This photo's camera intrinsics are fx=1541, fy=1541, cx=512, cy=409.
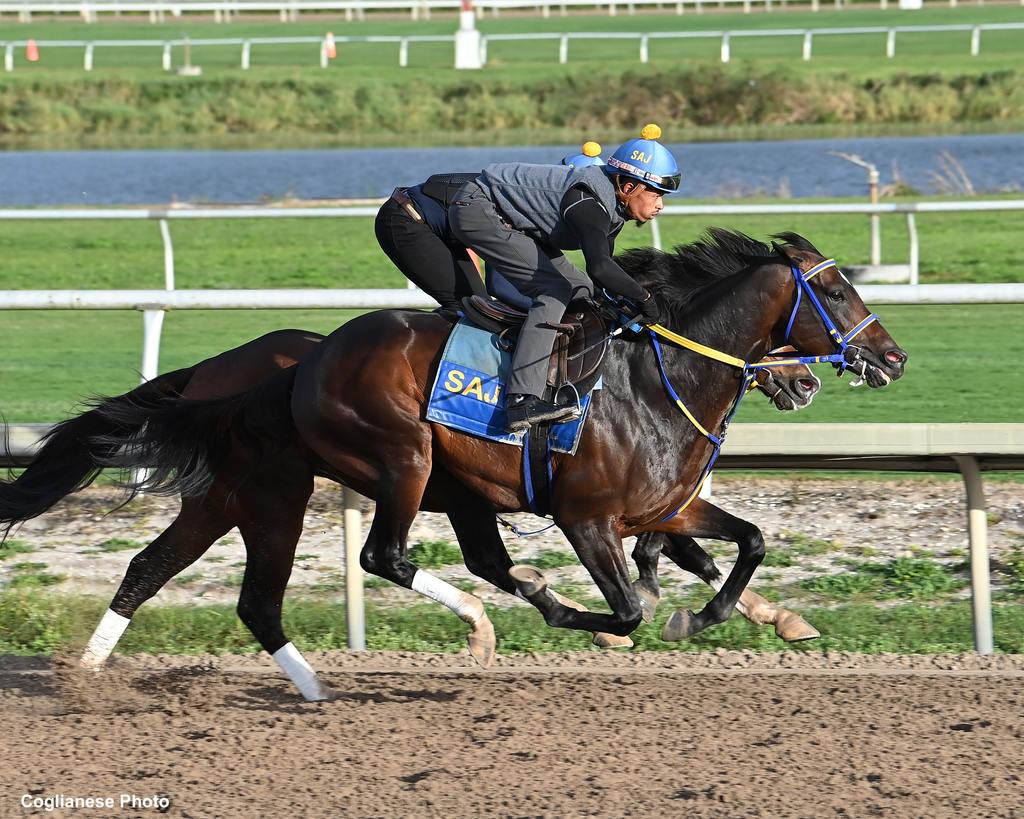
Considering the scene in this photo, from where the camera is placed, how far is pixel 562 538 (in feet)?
21.8

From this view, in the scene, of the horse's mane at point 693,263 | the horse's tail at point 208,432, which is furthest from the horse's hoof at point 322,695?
the horse's mane at point 693,263

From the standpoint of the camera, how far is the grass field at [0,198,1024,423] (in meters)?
8.28

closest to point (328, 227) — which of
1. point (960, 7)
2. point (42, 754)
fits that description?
point (42, 754)

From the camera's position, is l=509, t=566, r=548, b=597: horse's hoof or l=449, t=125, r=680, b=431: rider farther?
l=509, t=566, r=548, b=597: horse's hoof

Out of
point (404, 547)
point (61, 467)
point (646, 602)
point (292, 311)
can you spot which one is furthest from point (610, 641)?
point (292, 311)

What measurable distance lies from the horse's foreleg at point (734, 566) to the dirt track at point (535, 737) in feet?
0.59

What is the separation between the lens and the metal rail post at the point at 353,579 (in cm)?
516

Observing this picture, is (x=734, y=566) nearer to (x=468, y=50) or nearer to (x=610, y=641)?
(x=610, y=641)

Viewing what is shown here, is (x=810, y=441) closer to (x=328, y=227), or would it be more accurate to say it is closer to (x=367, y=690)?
(x=367, y=690)

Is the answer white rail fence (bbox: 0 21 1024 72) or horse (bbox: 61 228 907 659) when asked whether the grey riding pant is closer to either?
horse (bbox: 61 228 907 659)

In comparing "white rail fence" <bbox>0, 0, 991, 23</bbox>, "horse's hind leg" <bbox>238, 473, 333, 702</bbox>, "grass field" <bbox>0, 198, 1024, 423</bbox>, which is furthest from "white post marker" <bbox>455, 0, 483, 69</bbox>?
"horse's hind leg" <bbox>238, 473, 333, 702</bbox>

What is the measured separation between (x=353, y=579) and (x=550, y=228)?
142 cm

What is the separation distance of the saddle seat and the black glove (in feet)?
0.41

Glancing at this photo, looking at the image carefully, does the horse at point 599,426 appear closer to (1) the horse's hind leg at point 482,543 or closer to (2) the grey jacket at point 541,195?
(1) the horse's hind leg at point 482,543
